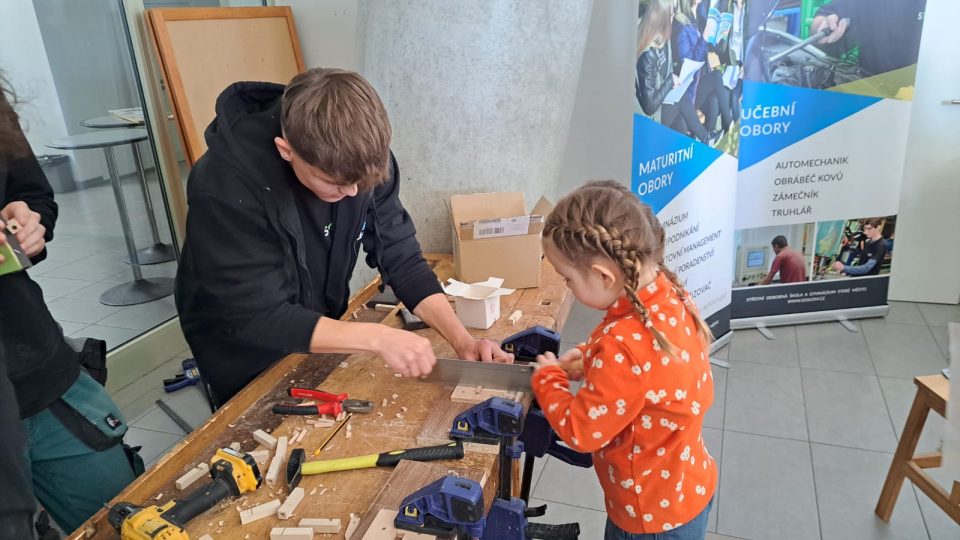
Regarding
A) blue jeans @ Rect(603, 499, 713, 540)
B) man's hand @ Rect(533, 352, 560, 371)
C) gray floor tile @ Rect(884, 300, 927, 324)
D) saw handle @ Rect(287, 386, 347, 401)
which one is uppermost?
man's hand @ Rect(533, 352, 560, 371)

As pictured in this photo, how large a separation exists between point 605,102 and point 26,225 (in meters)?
2.90

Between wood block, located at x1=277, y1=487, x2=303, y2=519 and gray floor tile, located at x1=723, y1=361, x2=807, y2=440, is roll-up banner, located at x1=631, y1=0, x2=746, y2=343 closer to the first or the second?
gray floor tile, located at x1=723, y1=361, x2=807, y2=440

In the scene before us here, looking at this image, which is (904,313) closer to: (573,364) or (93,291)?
(573,364)

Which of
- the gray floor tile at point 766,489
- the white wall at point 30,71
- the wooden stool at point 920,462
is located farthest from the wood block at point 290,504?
Result: the white wall at point 30,71

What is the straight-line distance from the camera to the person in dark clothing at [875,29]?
3062mm

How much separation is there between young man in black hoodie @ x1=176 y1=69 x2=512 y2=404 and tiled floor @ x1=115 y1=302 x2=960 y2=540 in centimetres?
130

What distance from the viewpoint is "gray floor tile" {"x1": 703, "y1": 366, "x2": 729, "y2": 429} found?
282 centimetres

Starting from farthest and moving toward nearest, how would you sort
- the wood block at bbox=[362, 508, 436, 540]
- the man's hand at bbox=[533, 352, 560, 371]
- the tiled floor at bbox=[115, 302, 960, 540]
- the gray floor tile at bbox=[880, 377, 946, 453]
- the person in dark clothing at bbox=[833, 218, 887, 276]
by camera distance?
1. the person in dark clothing at bbox=[833, 218, 887, 276]
2. the gray floor tile at bbox=[880, 377, 946, 453]
3. the tiled floor at bbox=[115, 302, 960, 540]
4. the man's hand at bbox=[533, 352, 560, 371]
5. the wood block at bbox=[362, 508, 436, 540]

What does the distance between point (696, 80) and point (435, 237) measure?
1.35m

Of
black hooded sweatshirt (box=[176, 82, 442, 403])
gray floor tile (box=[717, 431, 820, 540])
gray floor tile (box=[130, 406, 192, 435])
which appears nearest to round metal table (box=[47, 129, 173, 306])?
gray floor tile (box=[130, 406, 192, 435])

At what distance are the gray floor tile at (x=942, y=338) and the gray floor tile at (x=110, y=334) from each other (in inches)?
167

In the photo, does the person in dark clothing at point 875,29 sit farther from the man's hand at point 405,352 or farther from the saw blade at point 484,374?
the man's hand at point 405,352

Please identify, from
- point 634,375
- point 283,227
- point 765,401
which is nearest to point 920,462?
point 765,401

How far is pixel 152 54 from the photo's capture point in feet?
10.7
